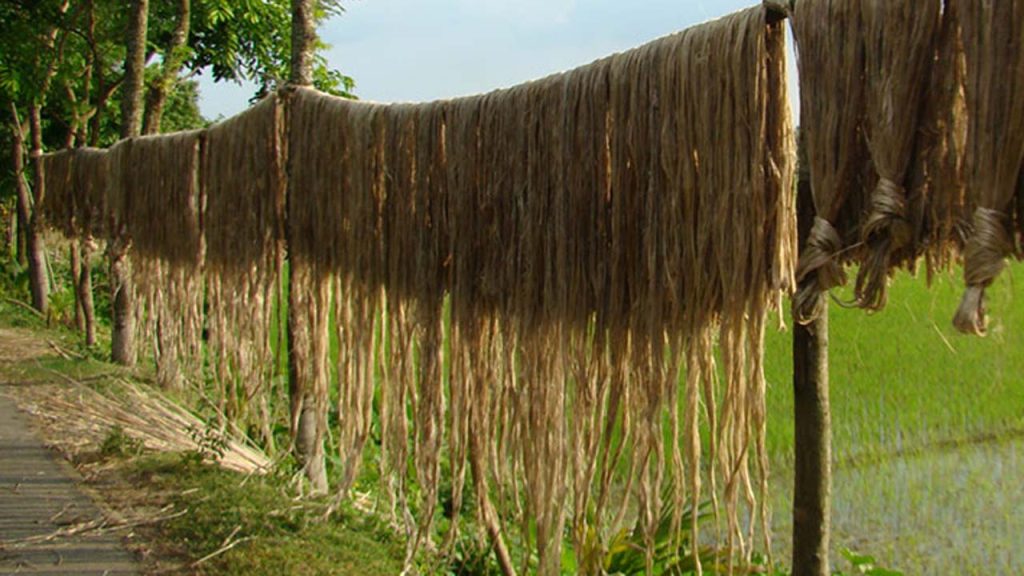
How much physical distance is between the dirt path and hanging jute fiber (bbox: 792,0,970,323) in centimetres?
325

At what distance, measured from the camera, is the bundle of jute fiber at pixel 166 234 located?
5.88m

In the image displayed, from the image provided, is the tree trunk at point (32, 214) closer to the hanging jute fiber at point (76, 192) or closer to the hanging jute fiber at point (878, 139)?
the hanging jute fiber at point (76, 192)

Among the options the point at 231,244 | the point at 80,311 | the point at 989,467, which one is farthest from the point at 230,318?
the point at 80,311

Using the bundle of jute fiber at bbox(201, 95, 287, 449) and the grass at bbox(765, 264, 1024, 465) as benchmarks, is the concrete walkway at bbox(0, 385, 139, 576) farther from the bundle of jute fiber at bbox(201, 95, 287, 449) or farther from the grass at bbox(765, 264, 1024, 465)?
the grass at bbox(765, 264, 1024, 465)

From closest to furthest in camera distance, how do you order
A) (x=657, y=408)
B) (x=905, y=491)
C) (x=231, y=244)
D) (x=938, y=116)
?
(x=938, y=116) → (x=657, y=408) → (x=231, y=244) → (x=905, y=491)

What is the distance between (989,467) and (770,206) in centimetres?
543

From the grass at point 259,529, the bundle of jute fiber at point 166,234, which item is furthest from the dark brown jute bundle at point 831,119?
the bundle of jute fiber at point 166,234

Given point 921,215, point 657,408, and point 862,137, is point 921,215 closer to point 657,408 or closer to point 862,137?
point 862,137

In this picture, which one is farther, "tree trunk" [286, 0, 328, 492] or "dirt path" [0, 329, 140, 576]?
"tree trunk" [286, 0, 328, 492]

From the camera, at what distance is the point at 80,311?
39.9 ft

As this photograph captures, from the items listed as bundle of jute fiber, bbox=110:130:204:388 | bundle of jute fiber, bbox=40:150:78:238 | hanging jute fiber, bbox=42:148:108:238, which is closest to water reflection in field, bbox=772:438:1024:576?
bundle of jute fiber, bbox=110:130:204:388

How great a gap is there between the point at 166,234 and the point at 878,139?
17.0ft

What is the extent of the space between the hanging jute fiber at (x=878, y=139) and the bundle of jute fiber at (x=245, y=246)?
10.3 ft

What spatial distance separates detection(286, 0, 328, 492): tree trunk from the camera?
15.6 ft
